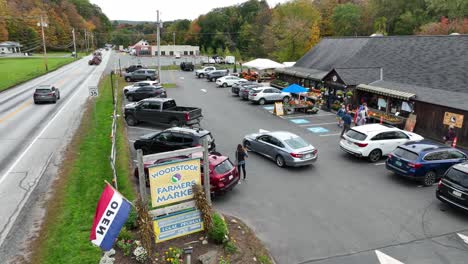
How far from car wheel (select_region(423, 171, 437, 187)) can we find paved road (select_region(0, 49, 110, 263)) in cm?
1428

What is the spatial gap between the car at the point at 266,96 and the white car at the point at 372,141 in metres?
14.3

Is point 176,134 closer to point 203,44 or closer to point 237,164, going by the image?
point 237,164

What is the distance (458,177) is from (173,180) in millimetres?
9528

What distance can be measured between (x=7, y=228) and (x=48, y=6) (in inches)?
6086

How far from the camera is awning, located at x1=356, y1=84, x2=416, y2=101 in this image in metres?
22.8

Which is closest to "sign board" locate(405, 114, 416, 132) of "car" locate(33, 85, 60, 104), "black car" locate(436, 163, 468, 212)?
"black car" locate(436, 163, 468, 212)

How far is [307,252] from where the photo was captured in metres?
9.80

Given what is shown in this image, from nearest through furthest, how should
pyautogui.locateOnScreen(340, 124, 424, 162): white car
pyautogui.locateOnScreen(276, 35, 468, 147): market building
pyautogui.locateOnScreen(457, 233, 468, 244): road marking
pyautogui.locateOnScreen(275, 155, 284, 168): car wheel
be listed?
pyautogui.locateOnScreen(457, 233, 468, 244): road marking < pyautogui.locateOnScreen(275, 155, 284, 168): car wheel < pyautogui.locateOnScreen(340, 124, 424, 162): white car < pyautogui.locateOnScreen(276, 35, 468, 147): market building

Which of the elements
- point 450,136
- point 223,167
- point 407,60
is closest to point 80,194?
point 223,167

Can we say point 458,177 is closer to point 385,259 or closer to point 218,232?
point 385,259

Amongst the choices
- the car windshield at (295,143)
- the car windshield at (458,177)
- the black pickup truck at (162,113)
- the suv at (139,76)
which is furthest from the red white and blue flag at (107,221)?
the suv at (139,76)

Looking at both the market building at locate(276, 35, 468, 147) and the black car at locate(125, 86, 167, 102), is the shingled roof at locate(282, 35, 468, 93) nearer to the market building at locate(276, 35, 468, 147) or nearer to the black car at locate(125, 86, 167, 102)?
the market building at locate(276, 35, 468, 147)

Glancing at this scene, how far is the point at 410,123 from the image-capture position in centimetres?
2248

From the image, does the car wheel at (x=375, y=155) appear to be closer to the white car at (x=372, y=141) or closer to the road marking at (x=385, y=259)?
the white car at (x=372, y=141)
